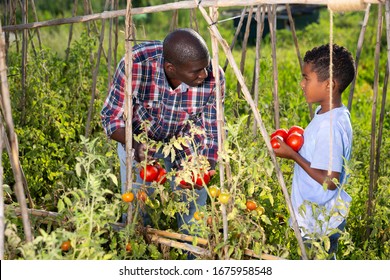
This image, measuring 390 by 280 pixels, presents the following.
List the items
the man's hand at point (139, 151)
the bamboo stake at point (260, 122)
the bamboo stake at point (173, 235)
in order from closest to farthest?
the bamboo stake at point (260, 122), the bamboo stake at point (173, 235), the man's hand at point (139, 151)

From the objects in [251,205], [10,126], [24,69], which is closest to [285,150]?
[251,205]

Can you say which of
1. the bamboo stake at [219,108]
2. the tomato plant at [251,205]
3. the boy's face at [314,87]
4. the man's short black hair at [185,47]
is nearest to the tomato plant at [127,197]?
the bamboo stake at [219,108]

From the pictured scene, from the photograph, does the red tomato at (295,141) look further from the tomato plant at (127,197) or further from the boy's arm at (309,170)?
the tomato plant at (127,197)

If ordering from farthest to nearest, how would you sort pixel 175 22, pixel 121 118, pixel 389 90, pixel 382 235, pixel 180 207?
pixel 389 90 < pixel 175 22 < pixel 382 235 < pixel 121 118 < pixel 180 207

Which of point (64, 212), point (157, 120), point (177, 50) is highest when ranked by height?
point (177, 50)

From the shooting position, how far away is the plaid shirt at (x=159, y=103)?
9.41ft

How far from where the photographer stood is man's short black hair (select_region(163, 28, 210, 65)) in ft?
8.79

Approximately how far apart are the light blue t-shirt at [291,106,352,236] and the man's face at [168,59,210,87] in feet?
1.41

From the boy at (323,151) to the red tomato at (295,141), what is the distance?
0.06 ft

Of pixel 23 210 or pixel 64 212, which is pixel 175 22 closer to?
pixel 64 212

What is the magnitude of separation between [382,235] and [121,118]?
1185mm

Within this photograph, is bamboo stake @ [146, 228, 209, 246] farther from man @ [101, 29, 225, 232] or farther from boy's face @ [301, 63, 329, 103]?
boy's face @ [301, 63, 329, 103]
